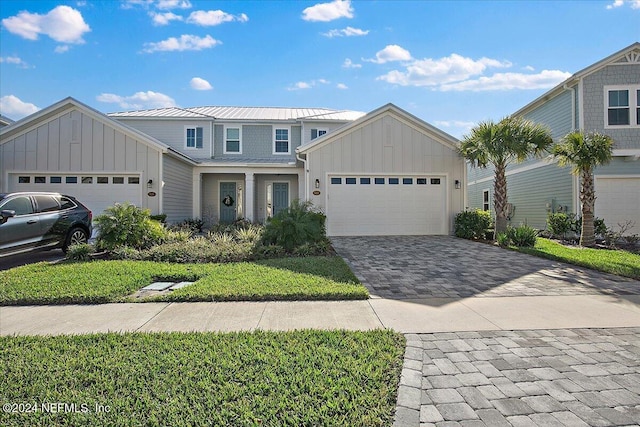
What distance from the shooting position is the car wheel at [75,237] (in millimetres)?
8672

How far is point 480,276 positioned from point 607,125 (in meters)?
10.7

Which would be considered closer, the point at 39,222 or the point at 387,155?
the point at 39,222

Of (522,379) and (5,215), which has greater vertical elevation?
(5,215)

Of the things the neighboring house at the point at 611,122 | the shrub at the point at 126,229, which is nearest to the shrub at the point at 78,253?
the shrub at the point at 126,229

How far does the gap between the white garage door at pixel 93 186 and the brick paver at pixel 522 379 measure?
12.2 meters

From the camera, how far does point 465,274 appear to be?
6.71 meters

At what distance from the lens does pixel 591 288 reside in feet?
18.6

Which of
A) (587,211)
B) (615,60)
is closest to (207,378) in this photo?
(587,211)

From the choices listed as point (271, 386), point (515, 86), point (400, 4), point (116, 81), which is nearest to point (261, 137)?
point (116, 81)

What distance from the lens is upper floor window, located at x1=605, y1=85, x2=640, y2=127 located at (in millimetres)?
12430

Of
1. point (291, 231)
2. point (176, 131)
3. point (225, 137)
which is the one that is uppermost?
point (176, 131)

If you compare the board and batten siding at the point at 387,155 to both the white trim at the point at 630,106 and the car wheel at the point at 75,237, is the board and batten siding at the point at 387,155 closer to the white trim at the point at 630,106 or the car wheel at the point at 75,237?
the white trim at the point at 630,106

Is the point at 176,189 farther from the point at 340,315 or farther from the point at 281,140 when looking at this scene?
the point at 340,315

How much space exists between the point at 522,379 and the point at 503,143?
9939 mm
